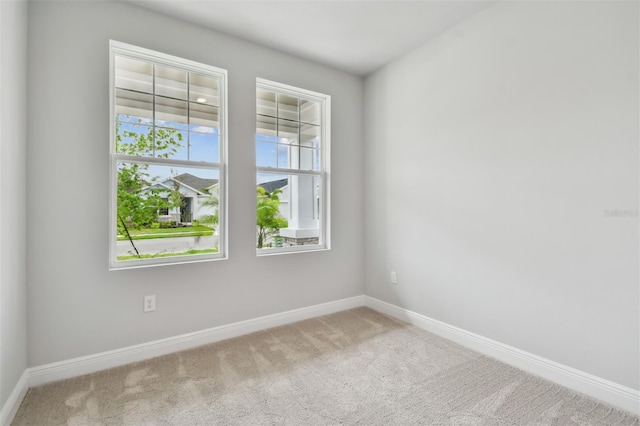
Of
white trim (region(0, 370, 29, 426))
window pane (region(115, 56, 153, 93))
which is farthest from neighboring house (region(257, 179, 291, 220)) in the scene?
white trim (region(0, 370, 29, 426))

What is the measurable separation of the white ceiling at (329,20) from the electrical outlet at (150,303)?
2.23 meters

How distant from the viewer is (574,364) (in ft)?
6.69

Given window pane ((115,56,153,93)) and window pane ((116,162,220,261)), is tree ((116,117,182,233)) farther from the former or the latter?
window pane ((115,56,153,93))

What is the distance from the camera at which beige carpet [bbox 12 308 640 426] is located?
1766 mm

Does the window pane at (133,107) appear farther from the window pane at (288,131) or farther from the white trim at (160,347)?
the white trim at (160,347)

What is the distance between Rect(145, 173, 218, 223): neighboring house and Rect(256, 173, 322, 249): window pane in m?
0.46

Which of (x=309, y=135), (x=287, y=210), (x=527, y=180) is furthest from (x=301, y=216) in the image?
(x=527, y=180)

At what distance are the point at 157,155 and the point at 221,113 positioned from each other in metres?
0.67

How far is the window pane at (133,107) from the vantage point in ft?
8.12

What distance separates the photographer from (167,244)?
105 inches

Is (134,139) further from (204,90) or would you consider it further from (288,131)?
(288,131)

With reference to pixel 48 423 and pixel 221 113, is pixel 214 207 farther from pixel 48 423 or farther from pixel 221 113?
pixel 48 423

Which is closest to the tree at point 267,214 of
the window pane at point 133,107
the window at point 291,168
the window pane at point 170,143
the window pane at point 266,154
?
the window at point 291,168

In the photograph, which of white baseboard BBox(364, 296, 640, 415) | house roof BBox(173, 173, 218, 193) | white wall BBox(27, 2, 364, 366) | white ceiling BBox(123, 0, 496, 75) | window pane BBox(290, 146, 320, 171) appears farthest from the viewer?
window pane BBox(290, 146, 320, 171)
